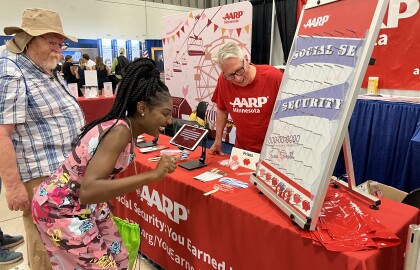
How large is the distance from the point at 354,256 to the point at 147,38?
11.0m

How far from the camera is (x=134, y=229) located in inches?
58.7

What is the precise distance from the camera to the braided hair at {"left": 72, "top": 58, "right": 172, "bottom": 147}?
1.17 metres

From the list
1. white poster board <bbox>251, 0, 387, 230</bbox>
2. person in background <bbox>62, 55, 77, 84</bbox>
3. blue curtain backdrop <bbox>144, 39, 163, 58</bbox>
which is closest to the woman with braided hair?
white poster board <bbox>251, 0, 387, 230</bbox>

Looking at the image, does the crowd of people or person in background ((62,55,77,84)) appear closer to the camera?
the crowd of people

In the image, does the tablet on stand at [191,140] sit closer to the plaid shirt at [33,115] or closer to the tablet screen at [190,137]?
the tablet screen at [190,137]

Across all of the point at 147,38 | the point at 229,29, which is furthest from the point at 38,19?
the point at 147,38

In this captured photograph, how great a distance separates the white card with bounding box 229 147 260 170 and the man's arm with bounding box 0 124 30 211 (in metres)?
1.09

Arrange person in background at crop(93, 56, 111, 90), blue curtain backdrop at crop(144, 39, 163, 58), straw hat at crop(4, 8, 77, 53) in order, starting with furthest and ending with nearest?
blue curtain backdrop at crop(144, 39, 163, 58), person in background at crop(93, 56, 111, 90), straw hat at crop(4, 8, 77, 53)

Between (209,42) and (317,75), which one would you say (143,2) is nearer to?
(209,42)

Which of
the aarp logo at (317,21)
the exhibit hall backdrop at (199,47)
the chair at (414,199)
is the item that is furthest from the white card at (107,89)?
the chair at (414,199)

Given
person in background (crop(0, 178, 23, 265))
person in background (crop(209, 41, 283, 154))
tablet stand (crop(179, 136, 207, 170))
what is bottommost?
person in background (crop(0, 178, 23, 265))

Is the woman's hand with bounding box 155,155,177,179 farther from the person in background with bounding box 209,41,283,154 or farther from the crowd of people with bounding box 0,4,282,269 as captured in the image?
the person in background with bounding box 209,41,283,154

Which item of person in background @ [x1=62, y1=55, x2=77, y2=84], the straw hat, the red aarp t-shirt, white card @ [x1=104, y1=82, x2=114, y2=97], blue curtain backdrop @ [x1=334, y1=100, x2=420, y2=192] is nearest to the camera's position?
the straw hat

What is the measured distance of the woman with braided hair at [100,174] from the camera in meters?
1.08
